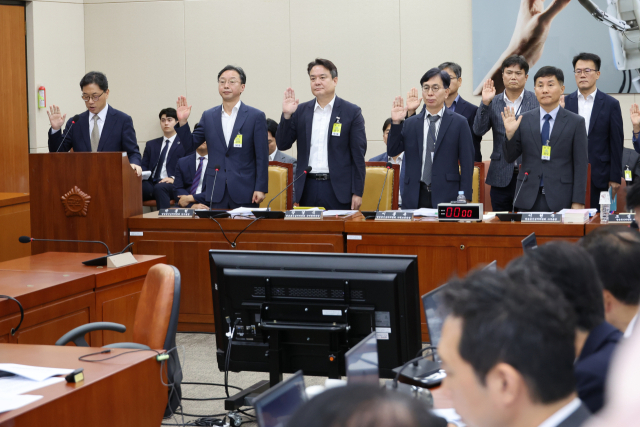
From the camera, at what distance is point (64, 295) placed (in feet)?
10.0

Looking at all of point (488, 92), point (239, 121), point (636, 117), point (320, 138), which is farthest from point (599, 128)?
point (239, 121)

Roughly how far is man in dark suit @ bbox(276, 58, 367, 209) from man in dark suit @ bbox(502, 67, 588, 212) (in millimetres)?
1099

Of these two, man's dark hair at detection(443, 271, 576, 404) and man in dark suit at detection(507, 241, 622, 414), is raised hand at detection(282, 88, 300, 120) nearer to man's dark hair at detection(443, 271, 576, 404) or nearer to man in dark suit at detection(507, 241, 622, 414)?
man in dark suit at detection(507, 241, 622, 414)

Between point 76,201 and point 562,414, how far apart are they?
399cm

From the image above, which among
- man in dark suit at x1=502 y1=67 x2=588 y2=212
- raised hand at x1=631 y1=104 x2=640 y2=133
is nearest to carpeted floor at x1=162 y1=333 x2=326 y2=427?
man in dark suit at x1=502 y1=67 x2=588 y2=212

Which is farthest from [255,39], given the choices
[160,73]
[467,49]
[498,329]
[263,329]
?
[498,329]

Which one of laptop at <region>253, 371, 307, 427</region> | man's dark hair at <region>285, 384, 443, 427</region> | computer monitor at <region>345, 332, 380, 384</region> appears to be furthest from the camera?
computer monitor at <region>345, 332, 380, 384</region>

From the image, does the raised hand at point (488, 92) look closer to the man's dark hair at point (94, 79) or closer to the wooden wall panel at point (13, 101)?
the man's dark hair at point (94, 79)

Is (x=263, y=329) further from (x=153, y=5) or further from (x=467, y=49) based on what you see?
(x=153, y=5)

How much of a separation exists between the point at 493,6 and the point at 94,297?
5261mm

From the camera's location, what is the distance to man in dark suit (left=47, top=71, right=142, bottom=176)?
5.20 meters

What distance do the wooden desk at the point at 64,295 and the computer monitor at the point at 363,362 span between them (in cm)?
171

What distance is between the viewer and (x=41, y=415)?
1.79 metres

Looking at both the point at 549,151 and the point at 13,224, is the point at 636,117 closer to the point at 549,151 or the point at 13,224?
the point at 549,151
